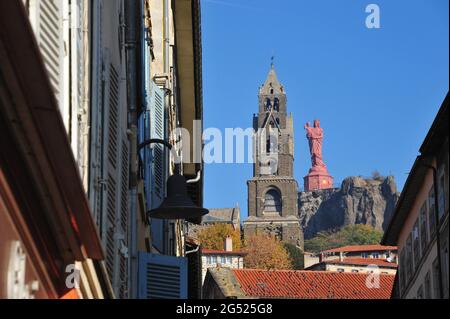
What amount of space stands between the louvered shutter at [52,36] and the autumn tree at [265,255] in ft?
478

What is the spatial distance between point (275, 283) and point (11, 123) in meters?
76.9

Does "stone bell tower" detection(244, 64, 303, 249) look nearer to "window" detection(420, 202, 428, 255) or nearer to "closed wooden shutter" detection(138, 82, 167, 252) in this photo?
"window" detection(420, 202, 428, 255)

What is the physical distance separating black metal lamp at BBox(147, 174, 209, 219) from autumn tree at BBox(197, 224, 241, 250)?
5719 inches

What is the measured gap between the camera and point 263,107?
644 ft

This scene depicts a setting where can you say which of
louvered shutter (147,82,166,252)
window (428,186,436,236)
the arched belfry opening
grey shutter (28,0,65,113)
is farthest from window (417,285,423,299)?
the arched belfry opening

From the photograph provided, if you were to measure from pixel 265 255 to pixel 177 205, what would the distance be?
479 ft

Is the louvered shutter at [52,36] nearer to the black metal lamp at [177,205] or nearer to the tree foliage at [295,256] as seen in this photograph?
the black metal lamp at [177,205]

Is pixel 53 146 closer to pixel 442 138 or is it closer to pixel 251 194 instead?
pixel 442 138

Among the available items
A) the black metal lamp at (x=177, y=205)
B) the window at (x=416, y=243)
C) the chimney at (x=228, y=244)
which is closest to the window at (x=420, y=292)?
the window at (x=416, y=243)

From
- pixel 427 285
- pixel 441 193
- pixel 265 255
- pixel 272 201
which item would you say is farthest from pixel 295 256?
pixel 441 193

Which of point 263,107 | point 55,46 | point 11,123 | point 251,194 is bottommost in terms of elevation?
point 11,123

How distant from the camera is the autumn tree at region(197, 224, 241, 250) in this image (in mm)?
A: 163750

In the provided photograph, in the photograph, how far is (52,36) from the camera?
33.0 feet
